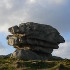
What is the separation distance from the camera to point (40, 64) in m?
60.1

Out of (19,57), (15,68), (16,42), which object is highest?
(16,42)

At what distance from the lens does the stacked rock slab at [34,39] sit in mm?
82412

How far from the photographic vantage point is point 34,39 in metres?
83.8

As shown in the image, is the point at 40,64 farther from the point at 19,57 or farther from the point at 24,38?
the point at 24,38

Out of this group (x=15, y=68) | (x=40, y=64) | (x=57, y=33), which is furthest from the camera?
(x=57, y=33)

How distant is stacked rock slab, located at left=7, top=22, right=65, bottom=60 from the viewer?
82412mm

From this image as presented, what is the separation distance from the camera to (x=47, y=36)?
280 feet

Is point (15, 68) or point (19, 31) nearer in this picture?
point (15, 68)

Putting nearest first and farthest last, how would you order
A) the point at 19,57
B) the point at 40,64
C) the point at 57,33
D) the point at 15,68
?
1. the point at 15,68
2. the point at 40,64
3. the point at 19,57
4. the point at 57,33

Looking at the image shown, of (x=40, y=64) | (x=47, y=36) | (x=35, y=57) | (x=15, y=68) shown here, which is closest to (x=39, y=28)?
(x=47, y=36)

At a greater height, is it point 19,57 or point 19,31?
point 19,31

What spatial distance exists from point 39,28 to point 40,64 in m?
25.1

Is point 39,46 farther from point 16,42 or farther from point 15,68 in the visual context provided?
point 15,68

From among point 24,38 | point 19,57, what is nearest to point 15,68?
point 19,57
